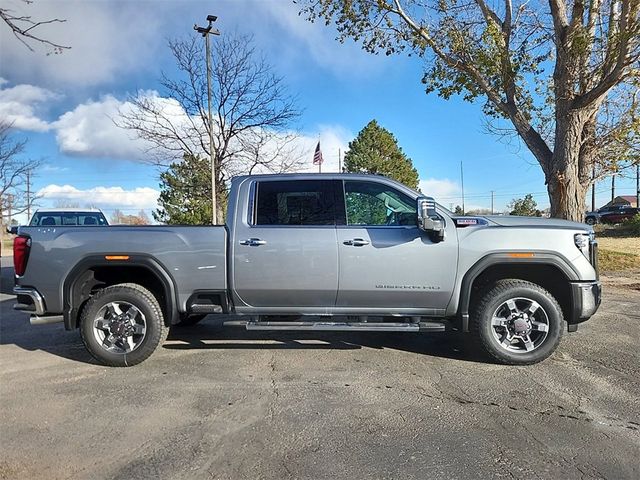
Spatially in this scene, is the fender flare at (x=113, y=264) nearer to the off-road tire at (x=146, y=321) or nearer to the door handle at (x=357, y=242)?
the off-road tire at (x=146, y=321)

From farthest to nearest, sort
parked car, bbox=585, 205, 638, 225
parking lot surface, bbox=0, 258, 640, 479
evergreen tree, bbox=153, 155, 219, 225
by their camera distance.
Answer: parked car, bbox=585, 205, 638, 225
evergreen tree, bbox=153, 155, 219, 225
parking lot surface, bbox=0, 258, 640, 479

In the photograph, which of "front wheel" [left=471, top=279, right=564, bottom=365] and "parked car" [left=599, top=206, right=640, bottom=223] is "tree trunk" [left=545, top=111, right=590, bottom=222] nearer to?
"front wheel" [left=471, top=279, right=564, bottom=365]

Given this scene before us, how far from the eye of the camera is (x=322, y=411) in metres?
3.65

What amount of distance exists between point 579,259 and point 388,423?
2.70 meters

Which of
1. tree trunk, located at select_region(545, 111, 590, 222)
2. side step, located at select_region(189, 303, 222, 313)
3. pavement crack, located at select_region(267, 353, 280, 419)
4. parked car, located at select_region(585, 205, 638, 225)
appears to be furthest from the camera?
parked car, located at select_region(585, 205, 638, 225)

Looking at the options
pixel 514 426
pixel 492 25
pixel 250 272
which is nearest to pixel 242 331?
pixel 250 272

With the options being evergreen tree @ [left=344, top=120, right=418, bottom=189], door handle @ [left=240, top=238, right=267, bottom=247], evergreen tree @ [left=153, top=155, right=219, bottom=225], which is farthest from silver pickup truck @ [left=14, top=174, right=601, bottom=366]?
evergreen tree @ [left=344, top=120, right=418, bottom=189]

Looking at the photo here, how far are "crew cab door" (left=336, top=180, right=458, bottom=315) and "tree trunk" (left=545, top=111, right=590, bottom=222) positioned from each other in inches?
318

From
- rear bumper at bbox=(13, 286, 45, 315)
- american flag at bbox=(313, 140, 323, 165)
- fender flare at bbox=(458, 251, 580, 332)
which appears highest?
american flag at bbox=(313, 140, 323, 165)

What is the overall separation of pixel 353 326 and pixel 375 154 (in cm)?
2647

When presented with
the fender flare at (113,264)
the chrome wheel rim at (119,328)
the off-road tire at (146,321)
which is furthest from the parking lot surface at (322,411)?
the fender flare at (113,264)

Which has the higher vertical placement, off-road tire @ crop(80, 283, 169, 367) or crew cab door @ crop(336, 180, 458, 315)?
crew cab door @ crop(336, 180, 458, 315)

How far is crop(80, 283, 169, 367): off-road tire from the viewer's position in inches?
184

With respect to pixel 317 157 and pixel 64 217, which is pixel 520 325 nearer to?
pixel 64 217
